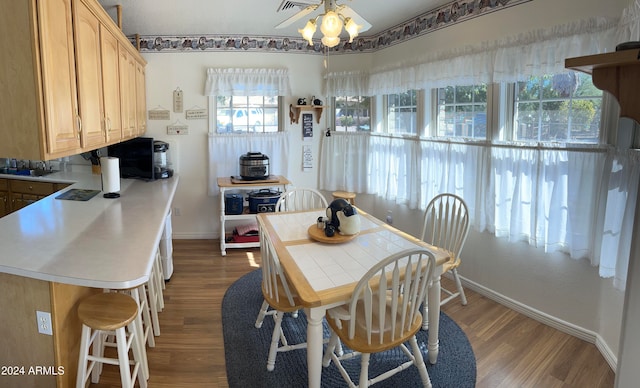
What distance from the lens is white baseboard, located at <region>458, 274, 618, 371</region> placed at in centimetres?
236

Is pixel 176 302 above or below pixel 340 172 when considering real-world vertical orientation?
below

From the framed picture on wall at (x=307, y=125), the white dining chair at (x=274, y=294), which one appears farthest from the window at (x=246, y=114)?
the white dining chair at (x=274, y=294)

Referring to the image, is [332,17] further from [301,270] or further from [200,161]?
[200,161]

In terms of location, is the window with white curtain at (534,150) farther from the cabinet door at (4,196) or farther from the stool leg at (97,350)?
the cabinet door at (4,196)

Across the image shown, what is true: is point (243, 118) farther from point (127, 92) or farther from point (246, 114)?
point (127, 92)

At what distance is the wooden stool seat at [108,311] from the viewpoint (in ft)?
5.69

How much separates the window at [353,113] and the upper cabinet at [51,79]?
2.91 metres

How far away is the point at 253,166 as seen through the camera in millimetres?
4316

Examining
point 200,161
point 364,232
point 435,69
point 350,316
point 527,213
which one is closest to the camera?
point 350,316

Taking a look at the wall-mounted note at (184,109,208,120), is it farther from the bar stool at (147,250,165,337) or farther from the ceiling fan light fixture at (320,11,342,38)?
the ceiling fan light fixture at (320,11,342,38)

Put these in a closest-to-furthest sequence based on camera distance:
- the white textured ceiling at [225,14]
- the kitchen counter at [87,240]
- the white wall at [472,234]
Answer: the kitchen counter at [87,240], the white wall at [472,234], the white textured ceiling at [225,14]

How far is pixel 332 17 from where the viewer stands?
1.99 meters

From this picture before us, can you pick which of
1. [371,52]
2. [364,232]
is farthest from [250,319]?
[371,52]

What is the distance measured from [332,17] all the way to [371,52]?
111 inches
